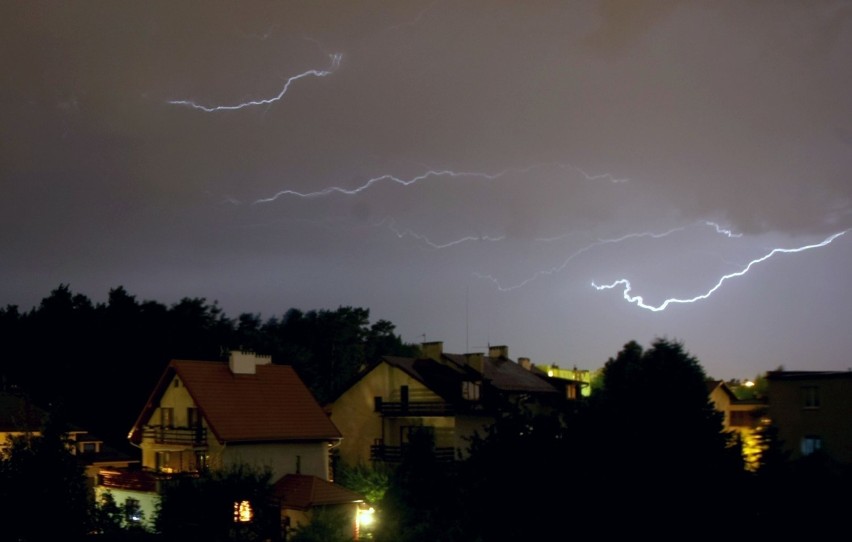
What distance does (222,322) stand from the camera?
69.2m

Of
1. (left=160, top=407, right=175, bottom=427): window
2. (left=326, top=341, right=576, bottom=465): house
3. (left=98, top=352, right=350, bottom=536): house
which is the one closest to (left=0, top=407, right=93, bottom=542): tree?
(left=98, top=352, right=350, bottom=536): house

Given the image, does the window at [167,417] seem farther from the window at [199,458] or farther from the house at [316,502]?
the house at [316,502]

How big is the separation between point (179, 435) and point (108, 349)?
898 inches

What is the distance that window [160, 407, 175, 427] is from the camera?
131 feet

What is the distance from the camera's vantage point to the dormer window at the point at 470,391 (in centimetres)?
4434

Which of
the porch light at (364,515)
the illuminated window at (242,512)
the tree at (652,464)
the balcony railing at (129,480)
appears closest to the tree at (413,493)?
the illuminated window at (242,512)

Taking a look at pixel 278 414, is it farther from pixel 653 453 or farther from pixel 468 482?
pixel 653 453

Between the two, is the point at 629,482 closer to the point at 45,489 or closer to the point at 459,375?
the point at 45,489

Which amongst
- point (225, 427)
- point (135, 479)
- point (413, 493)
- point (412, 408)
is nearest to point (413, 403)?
point (412, 408)

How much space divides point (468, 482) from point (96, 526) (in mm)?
13652

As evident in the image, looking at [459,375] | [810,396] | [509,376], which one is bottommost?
[810,396]

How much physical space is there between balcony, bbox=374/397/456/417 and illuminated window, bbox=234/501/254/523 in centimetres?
1598

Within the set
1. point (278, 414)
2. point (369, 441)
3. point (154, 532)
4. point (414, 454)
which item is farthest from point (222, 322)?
point (414, 454)

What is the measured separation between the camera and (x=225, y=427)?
1449 inches
